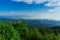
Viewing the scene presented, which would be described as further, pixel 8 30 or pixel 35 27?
pixel 35 27

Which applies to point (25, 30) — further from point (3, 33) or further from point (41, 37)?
point (3, 33)

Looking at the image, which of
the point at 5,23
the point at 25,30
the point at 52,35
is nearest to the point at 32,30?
the point at 25,30

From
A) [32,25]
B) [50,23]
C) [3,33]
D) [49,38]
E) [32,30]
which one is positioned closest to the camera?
[3,33]

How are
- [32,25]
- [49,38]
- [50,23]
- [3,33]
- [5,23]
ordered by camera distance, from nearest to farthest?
[3,33] < [5,23] < [49,38] < [32,25] < [50,23]

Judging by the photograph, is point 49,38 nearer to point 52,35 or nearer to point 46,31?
point 52,35

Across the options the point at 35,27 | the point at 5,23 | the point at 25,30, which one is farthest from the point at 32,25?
the point at 5,23

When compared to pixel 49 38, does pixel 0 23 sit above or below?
above
